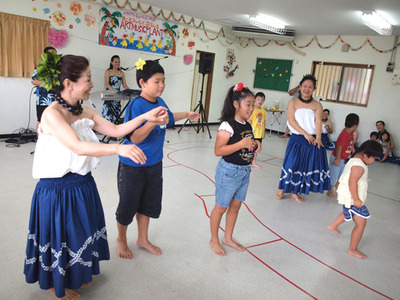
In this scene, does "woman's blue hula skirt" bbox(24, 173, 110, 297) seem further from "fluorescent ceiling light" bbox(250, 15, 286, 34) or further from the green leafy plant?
"fluorescent ceiling light" bbox(250, 15, 286, 34)

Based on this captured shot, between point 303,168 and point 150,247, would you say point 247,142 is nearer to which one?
point 150,247

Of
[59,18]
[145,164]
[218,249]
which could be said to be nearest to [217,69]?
[59,18]

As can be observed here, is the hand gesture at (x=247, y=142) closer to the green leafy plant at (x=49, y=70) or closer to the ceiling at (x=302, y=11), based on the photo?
the green leafy plant at (x=49, y=70)

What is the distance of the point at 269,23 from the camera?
6.96 meters

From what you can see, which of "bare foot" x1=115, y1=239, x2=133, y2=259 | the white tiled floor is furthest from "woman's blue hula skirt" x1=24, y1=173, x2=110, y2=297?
"bare foot" x1=115, y1=239, x2=133, y2=259

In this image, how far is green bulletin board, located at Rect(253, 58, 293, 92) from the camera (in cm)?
852

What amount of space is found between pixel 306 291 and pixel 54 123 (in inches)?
74.5

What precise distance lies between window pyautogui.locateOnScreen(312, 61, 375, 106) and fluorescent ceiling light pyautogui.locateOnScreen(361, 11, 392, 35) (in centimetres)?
139

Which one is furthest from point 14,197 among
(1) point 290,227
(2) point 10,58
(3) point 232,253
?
(2) point 10,58

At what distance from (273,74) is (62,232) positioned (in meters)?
8.08

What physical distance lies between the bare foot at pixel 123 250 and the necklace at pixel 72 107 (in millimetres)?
1123

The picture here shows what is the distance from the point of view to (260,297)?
2.03 m

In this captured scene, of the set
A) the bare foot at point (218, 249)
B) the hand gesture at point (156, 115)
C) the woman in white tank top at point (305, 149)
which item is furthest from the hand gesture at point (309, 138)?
the hand gesture at point (156, 115)

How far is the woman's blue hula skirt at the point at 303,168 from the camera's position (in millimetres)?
3662
